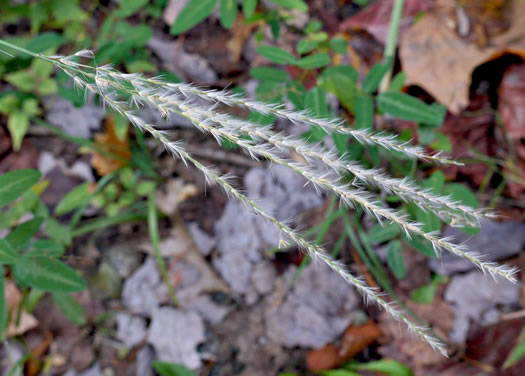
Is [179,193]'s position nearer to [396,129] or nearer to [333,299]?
[333,299]

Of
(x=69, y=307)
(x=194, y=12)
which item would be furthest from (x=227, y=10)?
(x=69, y=307)

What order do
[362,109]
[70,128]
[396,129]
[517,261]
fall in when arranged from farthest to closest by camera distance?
[70,128] → [396,129] → [517,261] → [362,109]

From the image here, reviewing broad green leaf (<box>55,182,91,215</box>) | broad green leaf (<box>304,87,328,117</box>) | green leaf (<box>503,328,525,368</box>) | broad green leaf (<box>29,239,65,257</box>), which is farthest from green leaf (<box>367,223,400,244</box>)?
broad green leaf (<box>55,182,91,215</box>)

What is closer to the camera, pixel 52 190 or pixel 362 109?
pixel 362 109

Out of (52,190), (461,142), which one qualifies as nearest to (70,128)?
(52,190)

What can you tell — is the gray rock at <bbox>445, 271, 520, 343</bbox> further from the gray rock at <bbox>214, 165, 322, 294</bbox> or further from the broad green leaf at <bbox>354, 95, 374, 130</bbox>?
the broad green leaf at <bbox>354, 95, 374, 130</bbox>

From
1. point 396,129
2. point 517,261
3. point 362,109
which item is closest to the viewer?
point 362,109

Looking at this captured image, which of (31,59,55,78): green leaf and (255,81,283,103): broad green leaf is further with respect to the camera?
(31,59,55,78): green leaf
